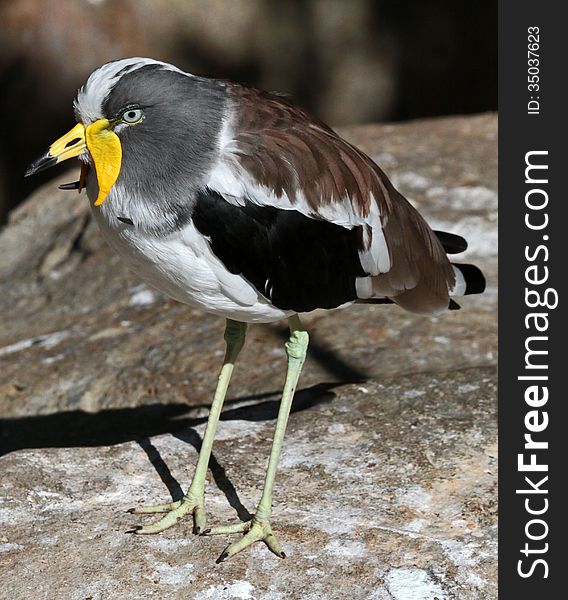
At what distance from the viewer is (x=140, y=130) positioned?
3107 millimetres

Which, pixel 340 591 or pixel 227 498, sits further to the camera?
pixel 227 498

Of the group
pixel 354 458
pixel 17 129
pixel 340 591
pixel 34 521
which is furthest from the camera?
pixel 17 129

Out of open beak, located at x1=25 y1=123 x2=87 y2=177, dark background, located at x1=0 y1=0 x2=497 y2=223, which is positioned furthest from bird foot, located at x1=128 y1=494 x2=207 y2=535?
dark background, located at x1=0 y1=0 x2=497 y2=223

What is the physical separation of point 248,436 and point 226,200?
137 cm

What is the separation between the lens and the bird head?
10.1 ft

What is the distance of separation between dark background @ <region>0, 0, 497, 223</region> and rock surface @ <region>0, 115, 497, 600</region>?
115 inches

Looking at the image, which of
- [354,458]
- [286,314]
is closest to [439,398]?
[354,458]

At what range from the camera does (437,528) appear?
357 centimetres

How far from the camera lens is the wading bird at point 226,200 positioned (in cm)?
308

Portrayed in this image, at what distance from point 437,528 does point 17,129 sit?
22.6ft

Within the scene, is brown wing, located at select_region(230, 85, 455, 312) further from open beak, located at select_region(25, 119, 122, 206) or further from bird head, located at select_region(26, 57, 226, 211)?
open beak, located at select_region(25, 119, 122, 206)

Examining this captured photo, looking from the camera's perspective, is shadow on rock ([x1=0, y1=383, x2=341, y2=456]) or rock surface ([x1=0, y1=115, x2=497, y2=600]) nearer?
rock surface ([x1=0, y1=115, x2=497, y2=600])

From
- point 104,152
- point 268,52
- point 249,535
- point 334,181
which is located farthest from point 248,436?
point 268,52

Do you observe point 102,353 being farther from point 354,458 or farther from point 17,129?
point 17,129
